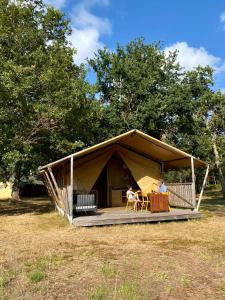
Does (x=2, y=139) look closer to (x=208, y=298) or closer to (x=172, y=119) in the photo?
(x=208, y=298)

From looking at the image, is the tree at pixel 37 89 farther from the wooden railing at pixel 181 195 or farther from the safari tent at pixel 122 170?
the wooden railing at pixel 181 195

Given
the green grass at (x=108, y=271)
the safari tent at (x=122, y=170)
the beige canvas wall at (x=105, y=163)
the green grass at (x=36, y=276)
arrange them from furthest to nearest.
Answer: the beige canvas wall at (x=105, y=163) → the safari tent at (x=122, y=170) → the green grass at (x=108, y=271) → the green grass at (x=36, y=276)

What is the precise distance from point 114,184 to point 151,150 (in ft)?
10.4

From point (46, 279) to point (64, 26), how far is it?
61.7 feet

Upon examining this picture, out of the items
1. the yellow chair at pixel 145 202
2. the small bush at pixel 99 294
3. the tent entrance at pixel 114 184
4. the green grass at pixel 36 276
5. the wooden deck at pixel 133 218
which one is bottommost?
the small bush at pixel 99 294

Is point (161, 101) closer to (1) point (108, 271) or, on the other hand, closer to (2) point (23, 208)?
(2) point (23, 208)

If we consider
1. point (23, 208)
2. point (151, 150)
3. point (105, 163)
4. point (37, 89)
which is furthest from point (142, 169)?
point (23, 208)

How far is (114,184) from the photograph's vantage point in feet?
55.8

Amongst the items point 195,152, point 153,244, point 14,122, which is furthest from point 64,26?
point 153,244

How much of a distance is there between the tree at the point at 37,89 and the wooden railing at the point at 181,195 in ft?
19.6

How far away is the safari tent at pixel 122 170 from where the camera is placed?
45.4ft

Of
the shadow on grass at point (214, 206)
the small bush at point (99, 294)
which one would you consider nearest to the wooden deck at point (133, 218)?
the shadow on grass at point (214, 206)

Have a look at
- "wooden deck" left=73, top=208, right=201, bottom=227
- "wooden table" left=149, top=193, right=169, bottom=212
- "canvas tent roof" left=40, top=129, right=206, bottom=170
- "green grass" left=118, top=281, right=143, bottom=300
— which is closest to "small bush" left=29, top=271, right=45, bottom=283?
"green grass" left=118, top=281, right=143, bottom=300

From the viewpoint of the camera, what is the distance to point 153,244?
A: 27.7 feet
